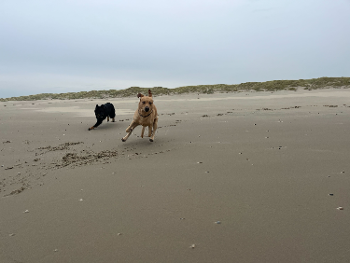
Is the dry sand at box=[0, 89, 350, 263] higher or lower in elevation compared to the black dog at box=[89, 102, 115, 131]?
lower

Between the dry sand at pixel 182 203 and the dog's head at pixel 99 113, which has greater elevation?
the dog's head at pixel 99 113

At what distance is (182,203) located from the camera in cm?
270

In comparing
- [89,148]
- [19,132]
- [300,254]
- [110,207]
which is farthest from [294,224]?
[19,132]

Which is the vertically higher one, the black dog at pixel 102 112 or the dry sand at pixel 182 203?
the black dog at pixel 102 112

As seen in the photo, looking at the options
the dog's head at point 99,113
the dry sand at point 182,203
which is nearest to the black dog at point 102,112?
the dog's head at point 99,113

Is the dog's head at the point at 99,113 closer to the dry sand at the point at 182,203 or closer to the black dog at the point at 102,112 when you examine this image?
the black dog at the point at 102,112

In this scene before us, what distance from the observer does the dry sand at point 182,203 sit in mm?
1946

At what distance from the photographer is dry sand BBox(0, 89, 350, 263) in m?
1.95

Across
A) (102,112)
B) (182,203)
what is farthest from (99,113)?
(182,203)

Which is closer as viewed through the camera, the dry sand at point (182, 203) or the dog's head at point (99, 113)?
the dry sand at point (182, 203)

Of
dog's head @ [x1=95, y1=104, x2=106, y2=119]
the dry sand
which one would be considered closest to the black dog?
dog's head @ [x1=95, y1=104, x2=106, y2=119]

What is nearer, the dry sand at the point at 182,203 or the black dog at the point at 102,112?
the dry sand at the point at 182,203

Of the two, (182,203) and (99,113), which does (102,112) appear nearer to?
(99,113)

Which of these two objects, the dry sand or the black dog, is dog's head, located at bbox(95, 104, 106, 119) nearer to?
the black dog
